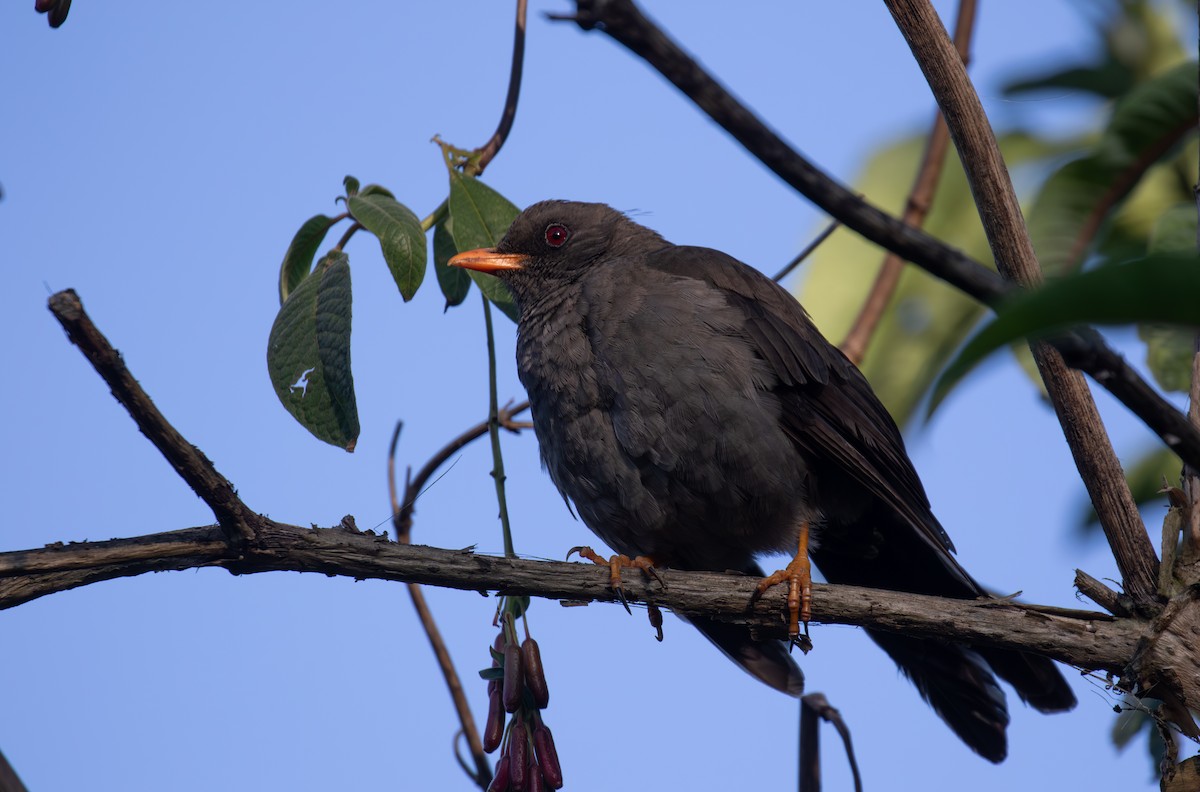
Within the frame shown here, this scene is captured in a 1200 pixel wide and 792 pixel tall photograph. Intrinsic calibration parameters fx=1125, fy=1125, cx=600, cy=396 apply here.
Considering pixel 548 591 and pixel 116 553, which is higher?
pixel 548 591

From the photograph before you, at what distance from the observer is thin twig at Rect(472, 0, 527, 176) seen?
4.35 metres

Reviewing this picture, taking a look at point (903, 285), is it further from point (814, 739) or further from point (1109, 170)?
point (814, 739)

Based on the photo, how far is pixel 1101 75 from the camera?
5.78 metres

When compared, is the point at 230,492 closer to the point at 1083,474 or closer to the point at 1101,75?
the point at 1083,474

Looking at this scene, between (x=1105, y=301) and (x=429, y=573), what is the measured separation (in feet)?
7.21

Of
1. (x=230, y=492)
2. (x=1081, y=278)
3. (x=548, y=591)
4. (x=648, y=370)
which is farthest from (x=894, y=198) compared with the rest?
(x=1081, y=278)

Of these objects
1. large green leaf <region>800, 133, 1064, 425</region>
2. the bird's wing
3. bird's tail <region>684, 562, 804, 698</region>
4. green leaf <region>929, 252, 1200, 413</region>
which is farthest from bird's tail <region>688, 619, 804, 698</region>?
green leaf <region>929, 252, 1200, 413</region>

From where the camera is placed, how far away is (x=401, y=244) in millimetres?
3547

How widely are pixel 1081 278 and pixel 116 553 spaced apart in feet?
8.05

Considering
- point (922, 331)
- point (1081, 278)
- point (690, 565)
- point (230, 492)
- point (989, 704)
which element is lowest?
point (1081, 278)

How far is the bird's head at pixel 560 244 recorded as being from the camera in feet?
17.3

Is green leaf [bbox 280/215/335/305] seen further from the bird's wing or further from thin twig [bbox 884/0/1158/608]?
thin twig [bbox 884/0/1158/608]

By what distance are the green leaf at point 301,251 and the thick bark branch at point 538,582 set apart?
46.8 inches

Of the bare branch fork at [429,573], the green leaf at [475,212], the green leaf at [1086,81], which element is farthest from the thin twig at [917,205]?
the green leaf at [475,212]
